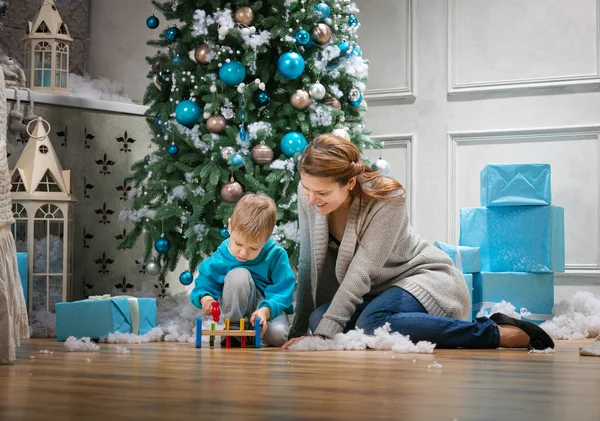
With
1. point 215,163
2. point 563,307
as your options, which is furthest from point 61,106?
point 563,307

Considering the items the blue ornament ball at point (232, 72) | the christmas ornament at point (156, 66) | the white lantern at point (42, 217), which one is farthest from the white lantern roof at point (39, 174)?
the blue ornament ball at point (232, 72)

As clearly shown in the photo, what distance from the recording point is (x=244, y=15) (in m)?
3.48

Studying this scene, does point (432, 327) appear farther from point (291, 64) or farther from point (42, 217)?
point (42, 217)

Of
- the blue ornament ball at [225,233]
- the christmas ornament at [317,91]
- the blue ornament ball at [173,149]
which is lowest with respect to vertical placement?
the blue ornament ball at [225,233]

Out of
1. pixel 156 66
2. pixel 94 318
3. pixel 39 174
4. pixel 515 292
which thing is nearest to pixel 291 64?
pixel 156 66

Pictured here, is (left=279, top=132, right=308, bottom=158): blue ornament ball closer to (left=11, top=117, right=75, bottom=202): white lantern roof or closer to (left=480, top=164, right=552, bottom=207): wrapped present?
A: (left=11, top=117, right=75, bottom=202): white lantern roof

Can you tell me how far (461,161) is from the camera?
4867mm

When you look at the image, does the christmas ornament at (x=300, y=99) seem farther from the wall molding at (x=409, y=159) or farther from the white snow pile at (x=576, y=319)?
the wall molding at (x=409, y=159)

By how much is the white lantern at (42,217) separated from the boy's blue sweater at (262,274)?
3.47 ft

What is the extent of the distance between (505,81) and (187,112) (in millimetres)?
2052

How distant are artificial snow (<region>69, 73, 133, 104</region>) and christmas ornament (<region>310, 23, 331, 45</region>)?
125 cm

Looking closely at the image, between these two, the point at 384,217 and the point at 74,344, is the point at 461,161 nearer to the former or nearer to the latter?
the point at 384,217

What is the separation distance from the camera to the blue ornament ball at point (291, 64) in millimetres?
3436

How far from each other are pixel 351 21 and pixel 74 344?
200cm
